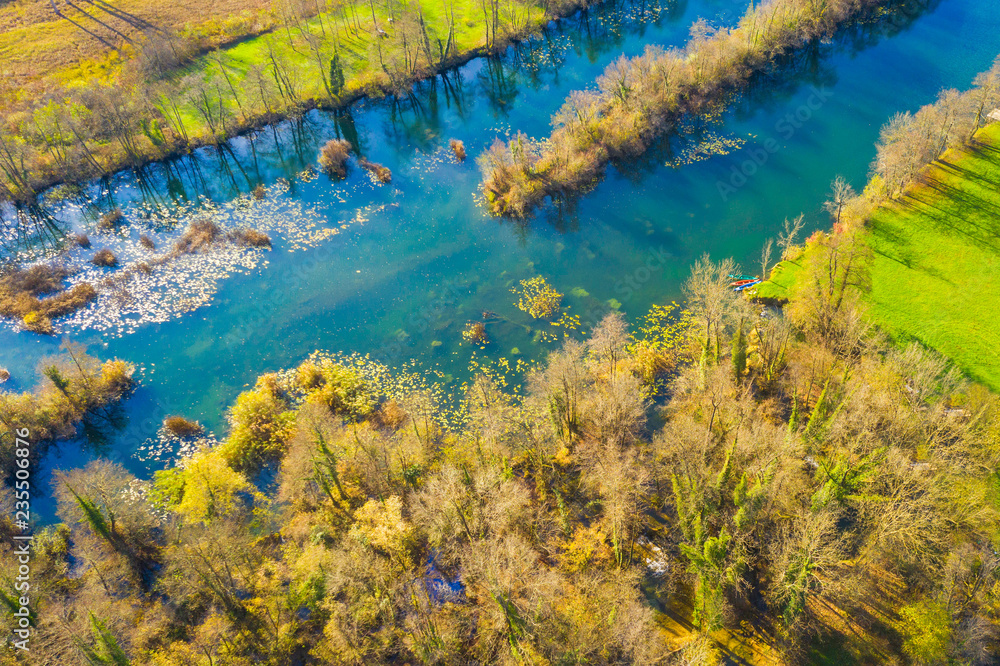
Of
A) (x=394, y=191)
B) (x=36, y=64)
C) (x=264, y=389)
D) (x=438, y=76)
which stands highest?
(x=36, y=64)

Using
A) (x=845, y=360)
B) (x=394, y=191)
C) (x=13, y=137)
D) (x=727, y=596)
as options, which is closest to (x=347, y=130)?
(x=394, y=191)

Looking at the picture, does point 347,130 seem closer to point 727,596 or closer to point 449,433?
point 449,433

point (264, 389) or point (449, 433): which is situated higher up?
point (264, 389)

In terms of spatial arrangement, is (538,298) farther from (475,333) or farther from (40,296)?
(40,296)

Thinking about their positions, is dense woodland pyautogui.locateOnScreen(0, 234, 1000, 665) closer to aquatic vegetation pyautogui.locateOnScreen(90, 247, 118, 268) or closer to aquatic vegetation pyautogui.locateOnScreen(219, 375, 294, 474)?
aquatic vegetation pyautogui.locateOnScreen(219, 375, 294, 474)

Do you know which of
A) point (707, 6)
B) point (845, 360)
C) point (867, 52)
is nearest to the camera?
point (845, 360)

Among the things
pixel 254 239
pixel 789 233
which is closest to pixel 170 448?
pixel 254 239

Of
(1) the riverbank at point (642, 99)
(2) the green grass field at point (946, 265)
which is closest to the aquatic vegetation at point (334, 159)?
(1) the riverbank at point (642, 99)
